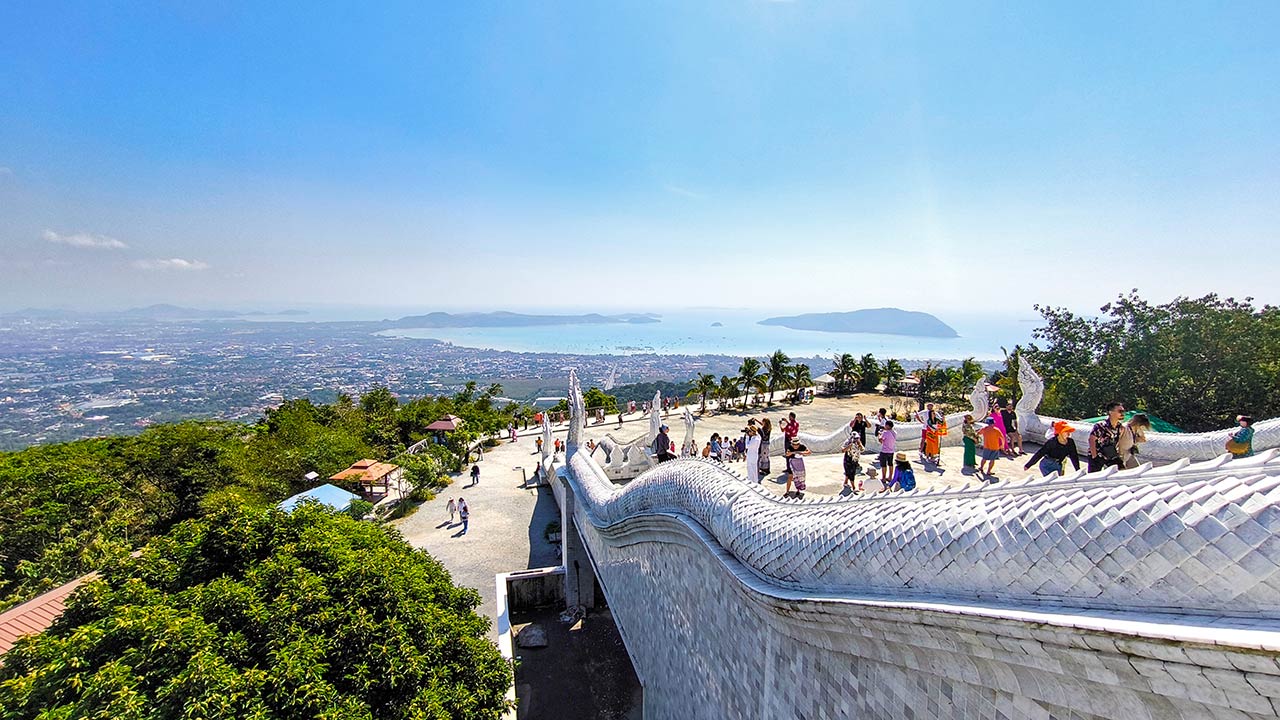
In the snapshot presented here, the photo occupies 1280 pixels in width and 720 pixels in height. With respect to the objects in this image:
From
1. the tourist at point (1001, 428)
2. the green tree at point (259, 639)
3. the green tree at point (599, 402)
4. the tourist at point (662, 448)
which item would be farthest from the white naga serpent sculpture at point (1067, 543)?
the green tree at point (599, 402)

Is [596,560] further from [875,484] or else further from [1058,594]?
[1058,594]

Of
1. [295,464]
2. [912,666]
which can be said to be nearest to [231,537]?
[912,666]

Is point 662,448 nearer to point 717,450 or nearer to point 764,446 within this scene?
point 717,450

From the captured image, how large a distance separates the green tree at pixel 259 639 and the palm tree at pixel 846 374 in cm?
3398

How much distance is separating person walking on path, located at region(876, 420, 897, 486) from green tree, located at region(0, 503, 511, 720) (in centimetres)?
735

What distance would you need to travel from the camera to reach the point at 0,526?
14.6 metres

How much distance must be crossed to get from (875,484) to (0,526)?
914 inches

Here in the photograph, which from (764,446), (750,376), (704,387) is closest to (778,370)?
(750,376)

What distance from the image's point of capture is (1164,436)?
978cm

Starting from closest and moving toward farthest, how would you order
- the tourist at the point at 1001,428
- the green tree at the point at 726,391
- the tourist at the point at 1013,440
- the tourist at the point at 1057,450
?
the tourist at the point at 1057,450
the tourist at the point at 1001,428
the tourist at the point at 1013,440
the green tree at the point at 726,391

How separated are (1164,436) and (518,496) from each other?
1930 centimetres

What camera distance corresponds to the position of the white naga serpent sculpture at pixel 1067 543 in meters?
2.07

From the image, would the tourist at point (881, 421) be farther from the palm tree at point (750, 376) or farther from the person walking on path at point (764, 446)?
the palm tree at point (750, 376)

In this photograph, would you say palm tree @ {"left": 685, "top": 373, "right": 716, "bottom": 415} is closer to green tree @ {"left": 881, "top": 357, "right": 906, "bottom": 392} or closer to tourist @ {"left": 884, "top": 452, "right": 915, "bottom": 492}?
green tree @ {"left": 881, "top": 357, "right": 906, "bottom": 392}
